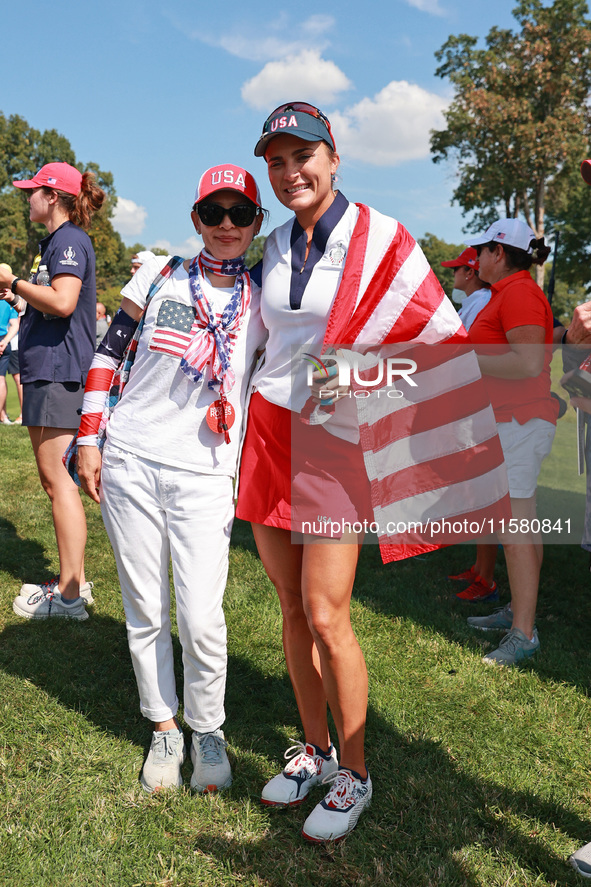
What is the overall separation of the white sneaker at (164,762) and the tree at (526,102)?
19176mm

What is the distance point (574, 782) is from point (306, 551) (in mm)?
1526

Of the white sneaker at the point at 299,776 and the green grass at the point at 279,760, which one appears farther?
the white sneaker at the point at 299,776

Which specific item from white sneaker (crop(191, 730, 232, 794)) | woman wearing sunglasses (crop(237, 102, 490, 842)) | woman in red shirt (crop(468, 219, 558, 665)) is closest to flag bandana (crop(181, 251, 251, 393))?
woman wearing sunglasses (crop(237, 102, 490, 842))

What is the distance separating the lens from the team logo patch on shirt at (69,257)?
3734 millimetres

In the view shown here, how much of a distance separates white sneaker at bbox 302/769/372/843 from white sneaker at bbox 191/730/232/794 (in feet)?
1.31

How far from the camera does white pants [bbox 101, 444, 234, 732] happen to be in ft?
8.35

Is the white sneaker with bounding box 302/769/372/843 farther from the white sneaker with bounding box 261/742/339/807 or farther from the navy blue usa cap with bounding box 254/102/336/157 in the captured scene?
the navy blue usa cap with bounding box 254/102/336/157

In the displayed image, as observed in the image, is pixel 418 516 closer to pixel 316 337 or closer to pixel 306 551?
pixel 306 551

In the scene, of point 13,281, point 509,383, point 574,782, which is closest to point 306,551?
point 574,782

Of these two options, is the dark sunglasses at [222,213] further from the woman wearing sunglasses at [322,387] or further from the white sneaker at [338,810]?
the white sneaker at [338,810]

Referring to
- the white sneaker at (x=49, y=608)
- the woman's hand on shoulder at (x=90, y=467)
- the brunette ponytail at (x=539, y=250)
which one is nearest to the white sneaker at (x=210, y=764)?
the woman's hand on shoulder at (x=90, y=467)

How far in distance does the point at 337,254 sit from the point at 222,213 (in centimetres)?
46

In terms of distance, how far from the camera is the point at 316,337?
2340mm

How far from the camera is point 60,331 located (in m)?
3.94
